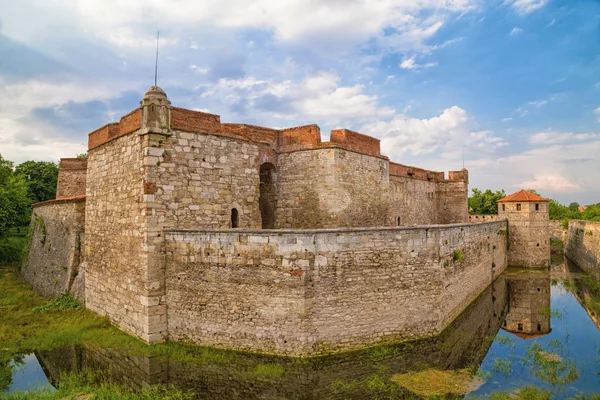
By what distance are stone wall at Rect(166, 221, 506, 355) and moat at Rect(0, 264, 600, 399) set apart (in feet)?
1.72

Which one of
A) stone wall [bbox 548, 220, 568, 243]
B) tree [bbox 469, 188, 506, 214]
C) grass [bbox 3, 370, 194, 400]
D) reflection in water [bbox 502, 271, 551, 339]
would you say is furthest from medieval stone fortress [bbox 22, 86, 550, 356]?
tree [bbox 469, 188, 506, 214]

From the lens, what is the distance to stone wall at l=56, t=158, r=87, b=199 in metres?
21.2

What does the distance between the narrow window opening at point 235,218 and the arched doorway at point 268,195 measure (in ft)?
8.66

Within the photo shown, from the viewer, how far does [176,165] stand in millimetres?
11305

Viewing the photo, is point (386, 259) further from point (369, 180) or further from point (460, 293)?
point (369, 180)

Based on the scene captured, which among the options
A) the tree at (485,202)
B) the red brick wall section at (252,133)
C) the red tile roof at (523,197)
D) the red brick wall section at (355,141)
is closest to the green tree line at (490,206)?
the tree at (485,202)

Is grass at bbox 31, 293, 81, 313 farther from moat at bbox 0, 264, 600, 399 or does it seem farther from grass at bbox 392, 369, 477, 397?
grass at bbox 392, 369, 477, 397

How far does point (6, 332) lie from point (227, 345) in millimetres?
7164

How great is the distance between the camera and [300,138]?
15109mm

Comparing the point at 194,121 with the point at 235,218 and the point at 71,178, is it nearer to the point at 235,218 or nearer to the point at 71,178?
the point at 235,218

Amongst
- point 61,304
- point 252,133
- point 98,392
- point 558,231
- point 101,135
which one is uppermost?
point 252,133

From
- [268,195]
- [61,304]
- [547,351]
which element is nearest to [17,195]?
[61,304]

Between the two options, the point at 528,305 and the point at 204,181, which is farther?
the point at 528,305

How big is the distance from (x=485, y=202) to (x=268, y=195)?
129 feet
